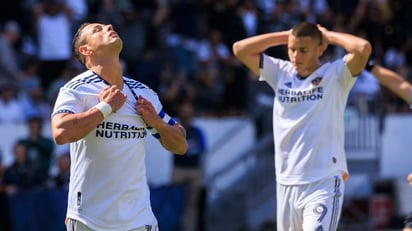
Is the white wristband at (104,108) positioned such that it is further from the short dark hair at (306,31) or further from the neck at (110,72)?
the short dark hair at (306,31)

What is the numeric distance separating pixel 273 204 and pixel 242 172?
89cm

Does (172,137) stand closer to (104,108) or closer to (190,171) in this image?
(104,108)

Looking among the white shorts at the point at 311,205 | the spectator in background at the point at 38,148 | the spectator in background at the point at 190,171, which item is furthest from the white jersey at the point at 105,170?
the spectator in background at the point at 190,171

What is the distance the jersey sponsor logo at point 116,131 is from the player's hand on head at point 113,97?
0.56 ft

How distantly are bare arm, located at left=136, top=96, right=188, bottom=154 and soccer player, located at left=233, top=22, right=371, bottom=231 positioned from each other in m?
2.14

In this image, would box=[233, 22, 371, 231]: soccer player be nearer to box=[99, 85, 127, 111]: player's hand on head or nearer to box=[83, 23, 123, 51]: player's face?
box=[83, 23, 123, 51]: player's face

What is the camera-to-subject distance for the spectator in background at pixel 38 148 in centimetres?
1619

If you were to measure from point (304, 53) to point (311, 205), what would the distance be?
1.35m

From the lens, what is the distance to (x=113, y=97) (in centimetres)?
755

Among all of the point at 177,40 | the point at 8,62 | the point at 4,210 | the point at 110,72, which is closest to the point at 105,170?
the point at 110,72

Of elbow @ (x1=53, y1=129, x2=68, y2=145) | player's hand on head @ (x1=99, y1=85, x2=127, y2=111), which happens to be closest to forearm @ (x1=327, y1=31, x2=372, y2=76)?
player's hand on head @ (x1=99, y1=85, x2=127, y2=111)

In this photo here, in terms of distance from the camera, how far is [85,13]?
19844mm

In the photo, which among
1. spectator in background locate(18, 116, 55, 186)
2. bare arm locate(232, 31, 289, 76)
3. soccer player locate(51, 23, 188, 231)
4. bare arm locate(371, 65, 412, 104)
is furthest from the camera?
spectator in background locate(18, 116, 55, 186)

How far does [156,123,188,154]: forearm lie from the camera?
25.5 feet
